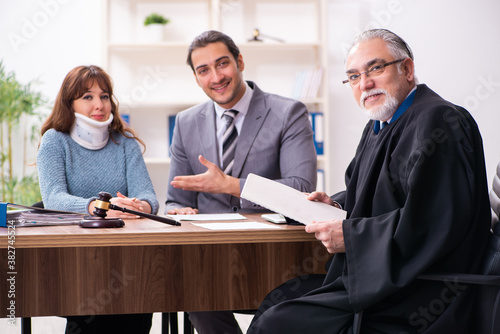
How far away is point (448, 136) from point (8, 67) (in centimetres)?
423

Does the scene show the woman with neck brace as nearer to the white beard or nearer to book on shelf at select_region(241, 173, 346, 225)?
book on shelf at select_region(241, 173, 346, 225)

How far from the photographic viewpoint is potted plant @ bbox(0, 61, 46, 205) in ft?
14.7

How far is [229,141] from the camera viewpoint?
9.48ft

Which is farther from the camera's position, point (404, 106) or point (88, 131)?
point (88, 131)

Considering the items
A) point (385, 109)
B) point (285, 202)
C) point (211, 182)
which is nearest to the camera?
point (285, 202)

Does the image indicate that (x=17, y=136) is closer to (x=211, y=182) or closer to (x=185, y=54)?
(x=185, y=54)

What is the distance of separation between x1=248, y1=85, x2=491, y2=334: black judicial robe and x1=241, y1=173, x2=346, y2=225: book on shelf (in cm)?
16

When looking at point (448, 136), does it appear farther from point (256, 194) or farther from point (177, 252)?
point (177, 252)

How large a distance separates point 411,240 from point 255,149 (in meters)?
1.33

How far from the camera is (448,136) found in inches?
65.3

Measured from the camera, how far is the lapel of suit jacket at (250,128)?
279 centimetres

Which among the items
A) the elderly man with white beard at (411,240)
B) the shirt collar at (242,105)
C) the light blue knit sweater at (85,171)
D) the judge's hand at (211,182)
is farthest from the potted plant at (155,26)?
the elderly man with white beard at (411,240)

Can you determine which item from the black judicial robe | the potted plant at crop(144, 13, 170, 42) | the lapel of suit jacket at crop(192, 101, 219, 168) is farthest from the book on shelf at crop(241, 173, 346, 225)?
the potted plant at crop(144, 13, 170, 42)

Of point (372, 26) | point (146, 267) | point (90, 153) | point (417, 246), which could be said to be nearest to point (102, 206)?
point (146, 267)
